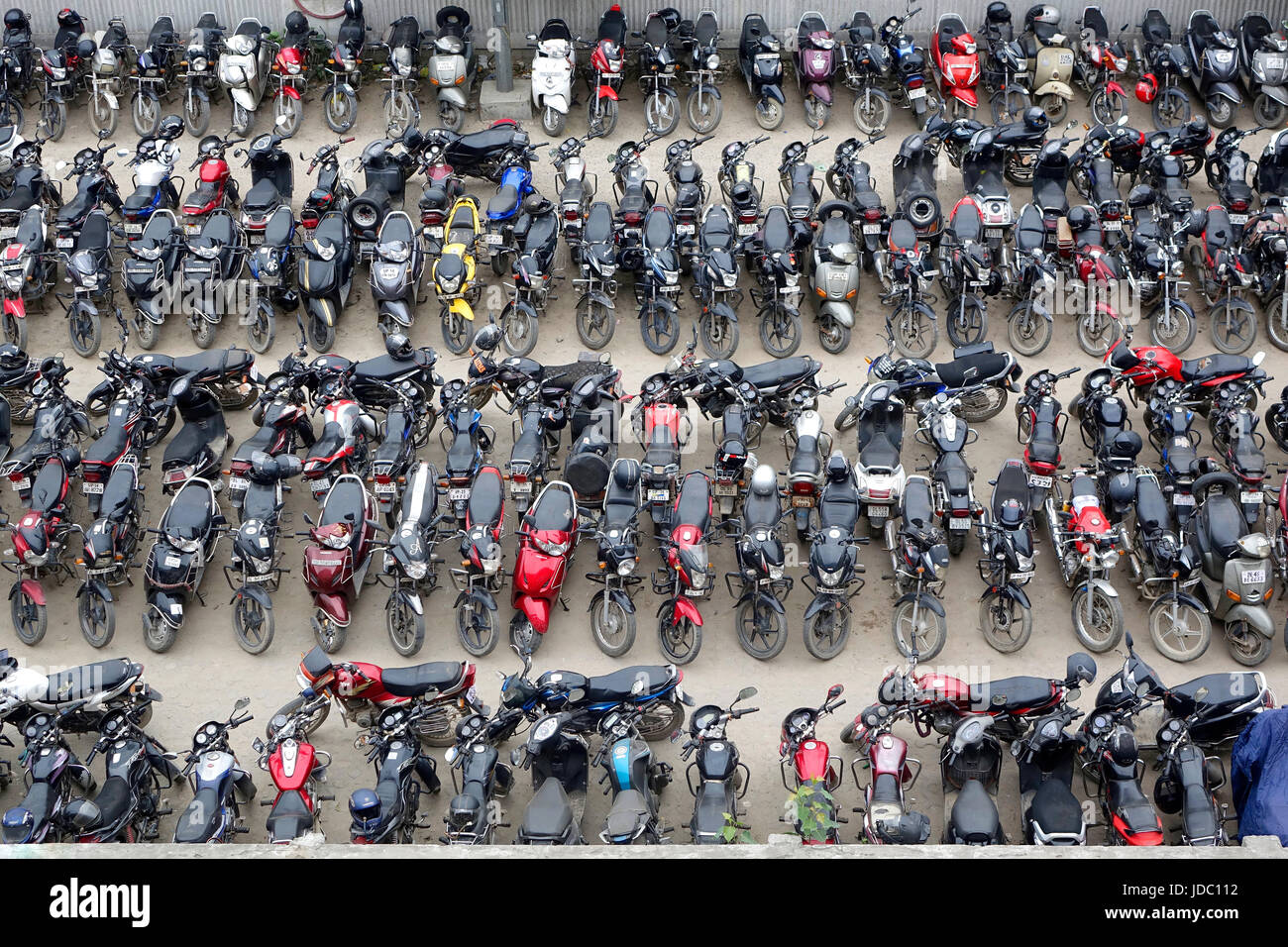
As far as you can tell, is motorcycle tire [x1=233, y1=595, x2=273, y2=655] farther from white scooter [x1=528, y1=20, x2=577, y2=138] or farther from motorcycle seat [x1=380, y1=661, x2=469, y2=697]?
white scooter [x1=528, y1=20, x2=577, y2=138]

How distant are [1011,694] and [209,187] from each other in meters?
11.9

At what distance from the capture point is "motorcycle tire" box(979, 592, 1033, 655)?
15.7 meters

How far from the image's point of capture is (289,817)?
44.0 ft

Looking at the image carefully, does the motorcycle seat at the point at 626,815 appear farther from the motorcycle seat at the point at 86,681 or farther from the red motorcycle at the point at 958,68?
the red motorcycle at the point at 958,68

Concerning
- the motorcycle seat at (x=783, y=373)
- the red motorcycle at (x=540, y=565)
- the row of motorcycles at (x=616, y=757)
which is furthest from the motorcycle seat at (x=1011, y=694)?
the motorcycle seat at (x=783, y=373)

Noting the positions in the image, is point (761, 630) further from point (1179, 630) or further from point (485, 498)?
point (1179, 630)

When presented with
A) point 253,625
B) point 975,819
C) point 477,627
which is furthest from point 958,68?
point 253,625

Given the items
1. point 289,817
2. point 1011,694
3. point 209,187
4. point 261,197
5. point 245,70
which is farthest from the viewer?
point 245,70

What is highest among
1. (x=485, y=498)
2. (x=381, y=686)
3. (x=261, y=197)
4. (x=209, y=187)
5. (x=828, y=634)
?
(x=209, y=187)

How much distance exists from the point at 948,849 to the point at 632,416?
7229 millimetres

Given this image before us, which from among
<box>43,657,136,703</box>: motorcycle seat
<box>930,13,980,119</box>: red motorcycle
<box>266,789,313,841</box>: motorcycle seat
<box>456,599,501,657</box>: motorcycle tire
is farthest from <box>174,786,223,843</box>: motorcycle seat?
<box>930,13,980,119</box>: red motorcycle

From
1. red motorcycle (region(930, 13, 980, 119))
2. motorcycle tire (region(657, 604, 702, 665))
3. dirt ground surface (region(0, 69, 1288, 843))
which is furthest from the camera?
red motorcycle (region(930, 13, 980, 119))

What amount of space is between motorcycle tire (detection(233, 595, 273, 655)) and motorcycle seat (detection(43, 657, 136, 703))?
134cm

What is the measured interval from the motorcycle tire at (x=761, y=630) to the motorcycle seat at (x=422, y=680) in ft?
9.35
